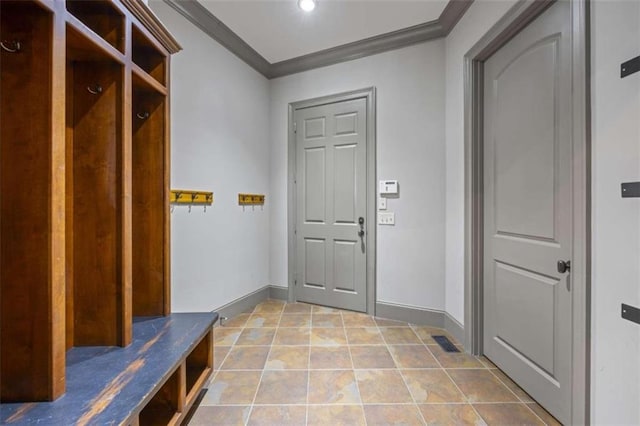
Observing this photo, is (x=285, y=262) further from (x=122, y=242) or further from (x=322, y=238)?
(x=122, y=242)

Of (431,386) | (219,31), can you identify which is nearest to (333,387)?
(431,386)

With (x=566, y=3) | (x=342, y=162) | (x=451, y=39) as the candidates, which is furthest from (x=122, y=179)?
(x=451, y=39)

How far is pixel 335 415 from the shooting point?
4.77ft

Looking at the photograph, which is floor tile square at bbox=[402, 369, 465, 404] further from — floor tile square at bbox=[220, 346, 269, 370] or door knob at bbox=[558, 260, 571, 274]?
floor tile square at bbox=[220, 346, 269, 370]

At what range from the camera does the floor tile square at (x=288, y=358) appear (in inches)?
75.1

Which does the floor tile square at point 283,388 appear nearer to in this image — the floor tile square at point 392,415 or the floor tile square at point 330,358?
the floor tile square at point 330,358

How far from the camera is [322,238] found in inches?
123

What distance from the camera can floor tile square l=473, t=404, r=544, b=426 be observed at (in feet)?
4.66

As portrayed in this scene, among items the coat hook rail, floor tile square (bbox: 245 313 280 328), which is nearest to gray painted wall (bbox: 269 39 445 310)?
floor tile square (bbox: 245 313 280 328)

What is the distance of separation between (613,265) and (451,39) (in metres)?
2.22

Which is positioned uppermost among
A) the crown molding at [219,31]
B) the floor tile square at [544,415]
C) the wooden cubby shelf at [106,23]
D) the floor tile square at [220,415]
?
the crown molding at [219,31]

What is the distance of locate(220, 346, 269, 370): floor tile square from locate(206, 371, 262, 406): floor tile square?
0.07 m

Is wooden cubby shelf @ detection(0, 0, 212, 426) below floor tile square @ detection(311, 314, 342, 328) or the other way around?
the other way around

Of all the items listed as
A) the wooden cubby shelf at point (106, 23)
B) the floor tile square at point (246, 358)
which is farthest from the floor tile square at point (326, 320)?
the wooden cubby shelf at point (106, 23)
